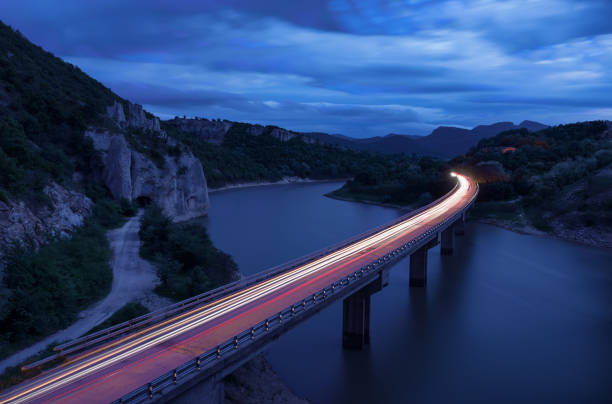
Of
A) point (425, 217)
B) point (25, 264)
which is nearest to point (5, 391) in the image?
point (25, 264)

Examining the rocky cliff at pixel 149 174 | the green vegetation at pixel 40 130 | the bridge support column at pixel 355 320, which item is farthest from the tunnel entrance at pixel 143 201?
the bridge support column at pixel 355 320

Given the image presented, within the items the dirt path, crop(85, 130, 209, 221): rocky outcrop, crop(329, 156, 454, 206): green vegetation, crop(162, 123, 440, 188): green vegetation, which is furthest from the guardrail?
crop(162, 123, 440, 188): green vegetation

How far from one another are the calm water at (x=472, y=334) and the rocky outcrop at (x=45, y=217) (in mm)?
13046

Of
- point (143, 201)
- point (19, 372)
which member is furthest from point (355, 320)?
point (143, 201)

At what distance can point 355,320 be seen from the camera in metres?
19.9

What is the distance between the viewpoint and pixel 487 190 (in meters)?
65.0

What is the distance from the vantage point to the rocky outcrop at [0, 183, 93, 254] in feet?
63.3

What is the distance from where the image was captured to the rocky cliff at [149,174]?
42.2 meters

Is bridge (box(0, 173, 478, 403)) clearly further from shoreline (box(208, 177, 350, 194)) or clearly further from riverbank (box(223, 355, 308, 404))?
shoreline (box(208, 177, 350, 194))

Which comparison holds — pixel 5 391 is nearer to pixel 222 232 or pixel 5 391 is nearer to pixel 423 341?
pixel 423 341

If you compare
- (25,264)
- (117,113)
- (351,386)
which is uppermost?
(117,113)

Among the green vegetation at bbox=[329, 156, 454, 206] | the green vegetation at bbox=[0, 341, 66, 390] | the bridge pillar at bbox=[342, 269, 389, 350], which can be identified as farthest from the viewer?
the green vegetation at bbox=[329, 156, 454, 206]

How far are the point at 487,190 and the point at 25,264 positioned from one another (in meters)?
62.5

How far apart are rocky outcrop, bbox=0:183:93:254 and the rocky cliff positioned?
34.6 feet
